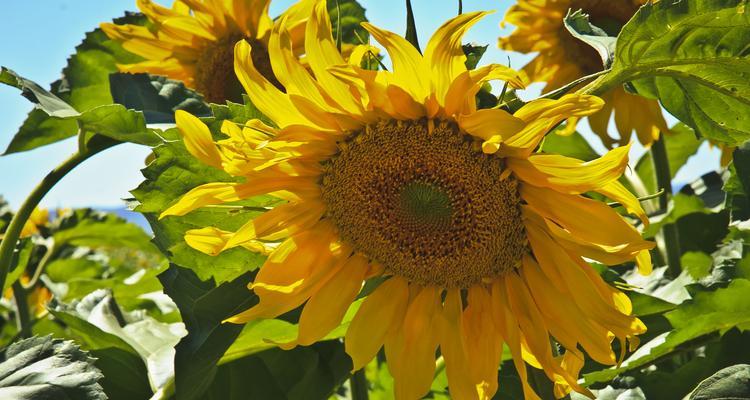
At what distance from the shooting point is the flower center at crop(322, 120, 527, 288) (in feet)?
3.13

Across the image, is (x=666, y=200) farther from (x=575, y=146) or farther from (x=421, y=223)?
(x=421, y=223)

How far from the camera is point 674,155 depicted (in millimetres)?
2205

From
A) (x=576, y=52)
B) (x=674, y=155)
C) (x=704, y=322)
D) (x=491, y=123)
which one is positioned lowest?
(x=674, y=155)

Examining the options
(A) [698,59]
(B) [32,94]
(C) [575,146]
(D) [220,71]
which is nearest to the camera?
(A) [698,59]

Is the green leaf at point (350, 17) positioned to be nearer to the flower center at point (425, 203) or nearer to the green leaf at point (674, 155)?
the flower center at point (425, 203)

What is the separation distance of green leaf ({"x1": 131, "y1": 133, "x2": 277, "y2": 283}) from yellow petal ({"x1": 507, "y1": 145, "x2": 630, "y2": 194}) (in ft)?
1.02

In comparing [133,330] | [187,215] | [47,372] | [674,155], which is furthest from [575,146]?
[47,372]

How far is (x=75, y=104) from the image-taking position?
1483 mm

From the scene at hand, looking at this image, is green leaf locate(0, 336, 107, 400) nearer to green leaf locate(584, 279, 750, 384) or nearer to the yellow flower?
green leaf locate(584, 279, 750, 384)

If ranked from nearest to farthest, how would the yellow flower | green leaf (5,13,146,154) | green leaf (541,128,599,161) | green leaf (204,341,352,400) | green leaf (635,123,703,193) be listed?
green leaf (204,341,352,400) → green leaf (5,13,146,154) → the yellow flower → green leaf (541,128,599,161) → green leaf (635,123,703,193)

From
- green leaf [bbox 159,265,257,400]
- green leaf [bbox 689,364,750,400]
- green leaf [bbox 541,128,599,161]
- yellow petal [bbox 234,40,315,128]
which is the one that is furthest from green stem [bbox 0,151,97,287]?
green leaf [bbox 541,128,599,161]

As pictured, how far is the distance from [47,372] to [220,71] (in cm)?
74

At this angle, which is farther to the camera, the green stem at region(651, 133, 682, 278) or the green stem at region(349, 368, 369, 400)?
the green stem at region(651, 133, 682, 278)

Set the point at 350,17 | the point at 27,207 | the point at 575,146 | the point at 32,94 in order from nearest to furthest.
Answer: the point at 32,94
the point at 27,207
the point at 350,17
the point at 575,146
